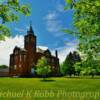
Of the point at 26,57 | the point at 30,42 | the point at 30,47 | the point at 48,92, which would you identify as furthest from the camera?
the point at 30,42

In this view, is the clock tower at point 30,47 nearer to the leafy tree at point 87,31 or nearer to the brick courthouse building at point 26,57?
the brick courthouse building at point 26,57

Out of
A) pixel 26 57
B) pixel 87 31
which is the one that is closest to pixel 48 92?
pixel 87 31

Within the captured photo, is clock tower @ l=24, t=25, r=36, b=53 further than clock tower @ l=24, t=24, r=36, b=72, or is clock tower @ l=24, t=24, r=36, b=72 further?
clock tower @ l=24, t=25, r=36, b=53

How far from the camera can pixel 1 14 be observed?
14.2 meters

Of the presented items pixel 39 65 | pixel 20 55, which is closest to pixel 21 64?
pixel 20 55

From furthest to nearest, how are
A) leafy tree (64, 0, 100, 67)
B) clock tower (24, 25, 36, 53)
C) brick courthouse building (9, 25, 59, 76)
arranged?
clock tower (24, 25, 36, 53)
brick courthouse building (9, 25, 59, 76)
leafy tree (64, 0, 100, 67)

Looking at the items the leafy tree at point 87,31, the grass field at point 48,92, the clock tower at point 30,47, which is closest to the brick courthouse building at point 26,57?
the clock tower at point 30,47

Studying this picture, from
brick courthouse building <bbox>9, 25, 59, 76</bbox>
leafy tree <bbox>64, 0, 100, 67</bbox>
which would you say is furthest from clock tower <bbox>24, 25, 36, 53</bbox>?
leafy tree <bbox>64, 0, 100, 67</bbox>

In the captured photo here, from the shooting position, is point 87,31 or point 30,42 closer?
point 87,31

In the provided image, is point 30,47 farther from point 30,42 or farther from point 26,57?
point 26,57

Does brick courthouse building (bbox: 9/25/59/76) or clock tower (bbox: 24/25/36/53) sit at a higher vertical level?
clock tower (bbox: 24/25/36/53)

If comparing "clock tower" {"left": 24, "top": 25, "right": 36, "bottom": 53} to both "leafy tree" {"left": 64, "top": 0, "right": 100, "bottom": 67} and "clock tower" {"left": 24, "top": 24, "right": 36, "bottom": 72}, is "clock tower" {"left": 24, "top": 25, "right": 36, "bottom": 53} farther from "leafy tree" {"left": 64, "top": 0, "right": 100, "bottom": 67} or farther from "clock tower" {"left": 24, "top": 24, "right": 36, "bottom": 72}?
"leafy tree" {"left": 64, "top": 0, "right": 100, "bottom": 67}

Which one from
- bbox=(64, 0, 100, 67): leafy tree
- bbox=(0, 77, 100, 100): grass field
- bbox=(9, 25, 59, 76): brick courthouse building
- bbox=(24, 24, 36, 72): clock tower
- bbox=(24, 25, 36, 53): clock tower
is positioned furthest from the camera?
bbox=(24, 25, 36, 53): clock tower

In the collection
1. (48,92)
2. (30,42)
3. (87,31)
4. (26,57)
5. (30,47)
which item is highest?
(30,42)
